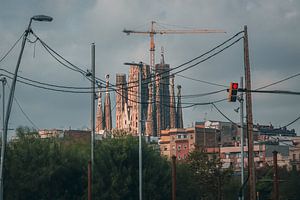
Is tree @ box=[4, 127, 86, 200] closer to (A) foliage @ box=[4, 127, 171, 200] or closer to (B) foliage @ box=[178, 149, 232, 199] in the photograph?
(A) foliage @ box=[4, 127, 171, 200]

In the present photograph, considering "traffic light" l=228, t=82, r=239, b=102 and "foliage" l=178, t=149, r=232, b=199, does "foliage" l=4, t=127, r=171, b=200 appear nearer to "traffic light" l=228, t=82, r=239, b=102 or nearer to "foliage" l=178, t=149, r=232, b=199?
"foliage" l=178, t=149, r=232, b=199

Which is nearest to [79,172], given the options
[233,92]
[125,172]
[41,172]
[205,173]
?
[41,172]

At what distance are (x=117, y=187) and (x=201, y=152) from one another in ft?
49.3

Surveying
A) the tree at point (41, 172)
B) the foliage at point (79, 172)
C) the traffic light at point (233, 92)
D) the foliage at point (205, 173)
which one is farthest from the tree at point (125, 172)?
the traffic light at point (233, 92)

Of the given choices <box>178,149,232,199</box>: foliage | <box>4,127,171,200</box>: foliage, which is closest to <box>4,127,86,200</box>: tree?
<box>4,127,171,200</box>: foliage

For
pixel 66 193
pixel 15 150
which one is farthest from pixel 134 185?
pixel 15 150

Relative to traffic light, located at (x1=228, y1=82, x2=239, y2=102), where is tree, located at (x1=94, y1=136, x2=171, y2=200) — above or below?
below

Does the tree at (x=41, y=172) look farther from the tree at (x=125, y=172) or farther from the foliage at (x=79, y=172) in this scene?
the tree at (x=125, y=172)

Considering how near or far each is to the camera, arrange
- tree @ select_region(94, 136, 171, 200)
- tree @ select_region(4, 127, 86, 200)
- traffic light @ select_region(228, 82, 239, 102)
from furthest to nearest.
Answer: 1. tree @ select_region(4, 127, 86, 200)
2. tree @ select_region(94, 136, 171, 200)
3. traffic light @ select_region(228, 82, 239, 102)

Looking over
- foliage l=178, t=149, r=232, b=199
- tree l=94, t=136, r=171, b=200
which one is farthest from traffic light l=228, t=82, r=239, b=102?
foliage l=178, t=149, r=232, b=199

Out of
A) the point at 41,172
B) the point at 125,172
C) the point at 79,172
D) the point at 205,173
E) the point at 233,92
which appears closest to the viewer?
the point at 233,92

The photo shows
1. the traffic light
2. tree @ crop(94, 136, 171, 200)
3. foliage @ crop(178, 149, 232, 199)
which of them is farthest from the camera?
foliage @ crop(178, 149, 232, 199)

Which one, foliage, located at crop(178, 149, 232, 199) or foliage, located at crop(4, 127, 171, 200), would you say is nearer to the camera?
foliage, located at crop(4, 127, 171, 200)

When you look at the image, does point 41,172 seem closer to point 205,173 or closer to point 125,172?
point 125,172
